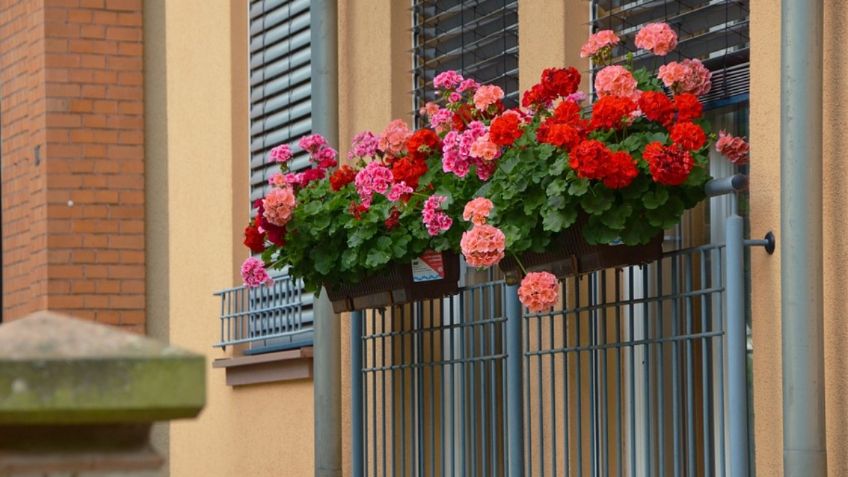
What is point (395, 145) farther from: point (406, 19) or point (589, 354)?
point (406, 19)

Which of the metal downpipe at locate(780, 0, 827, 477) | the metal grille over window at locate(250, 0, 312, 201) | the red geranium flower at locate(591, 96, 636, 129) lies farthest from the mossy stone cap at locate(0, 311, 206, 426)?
the metal grille over window at locate(250, 0, 312, 201)

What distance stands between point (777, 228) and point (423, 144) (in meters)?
1.44

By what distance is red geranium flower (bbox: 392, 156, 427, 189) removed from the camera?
6137 mm

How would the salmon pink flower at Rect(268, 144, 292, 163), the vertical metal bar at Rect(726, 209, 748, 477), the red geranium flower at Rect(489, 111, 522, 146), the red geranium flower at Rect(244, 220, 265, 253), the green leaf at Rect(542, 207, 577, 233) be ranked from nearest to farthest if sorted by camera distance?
the vertical metal bar at Rect(726, 209, 748, 477) < the green leaf at Rect(542, 207, 577, 233) < the red geranium flower at Rect(489, 111, 522, 146) < the red geranium flower at Rect(244, 220, 265, 253) < the salmon pink flower at Rect(268, 144, 292, 163)

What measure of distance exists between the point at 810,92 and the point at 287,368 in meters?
4.46

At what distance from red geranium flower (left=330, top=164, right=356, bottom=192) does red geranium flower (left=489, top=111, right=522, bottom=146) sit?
1240 millimetres

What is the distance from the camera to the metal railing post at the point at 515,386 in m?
6.44

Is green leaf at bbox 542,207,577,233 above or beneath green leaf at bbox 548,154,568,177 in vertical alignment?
beneath

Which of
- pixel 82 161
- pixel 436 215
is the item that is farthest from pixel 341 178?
pixel 82 161

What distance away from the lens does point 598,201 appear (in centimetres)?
523

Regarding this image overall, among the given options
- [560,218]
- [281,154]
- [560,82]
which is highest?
[560,82]

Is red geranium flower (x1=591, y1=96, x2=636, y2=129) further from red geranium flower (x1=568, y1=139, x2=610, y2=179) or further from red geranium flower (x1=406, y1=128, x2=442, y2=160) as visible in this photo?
red geranium flower (x1=406, y1=128, x2=442, y2=160)

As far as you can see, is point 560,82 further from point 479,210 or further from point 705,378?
point 705,378

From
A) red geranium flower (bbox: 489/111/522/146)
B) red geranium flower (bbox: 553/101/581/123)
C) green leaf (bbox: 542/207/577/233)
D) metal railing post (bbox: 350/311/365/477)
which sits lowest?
metal railing post (bbox: 350/311/365/477)
